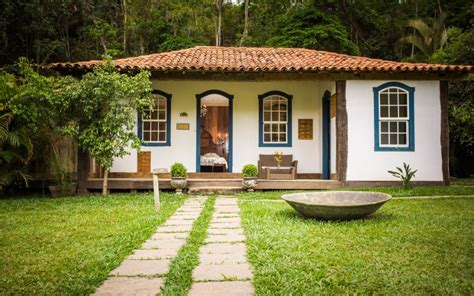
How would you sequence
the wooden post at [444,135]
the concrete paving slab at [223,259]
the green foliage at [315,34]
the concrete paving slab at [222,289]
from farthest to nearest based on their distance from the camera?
the green foliage at [315,34] → the wooden post at [444,135] → the concrete paving slab at [223,259] → the concrete paving slab at [222,289]

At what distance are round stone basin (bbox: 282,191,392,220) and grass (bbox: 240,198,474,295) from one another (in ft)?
0.51

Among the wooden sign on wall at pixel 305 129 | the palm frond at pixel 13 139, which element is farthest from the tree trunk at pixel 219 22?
the palm frond at pixel 13 139

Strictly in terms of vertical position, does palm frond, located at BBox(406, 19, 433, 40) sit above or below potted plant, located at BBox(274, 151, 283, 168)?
above

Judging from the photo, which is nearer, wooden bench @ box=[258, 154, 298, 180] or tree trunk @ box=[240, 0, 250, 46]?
wooden bench @ box=[258, 154, 298, 180]

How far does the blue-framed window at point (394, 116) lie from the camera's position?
10.1 meters

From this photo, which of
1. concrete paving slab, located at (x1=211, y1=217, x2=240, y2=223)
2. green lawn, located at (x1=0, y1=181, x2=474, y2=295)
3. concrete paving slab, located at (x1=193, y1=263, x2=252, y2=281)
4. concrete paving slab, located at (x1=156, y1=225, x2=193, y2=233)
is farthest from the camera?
concrete paving slab, located at (x1=211, y1=217, x2=240, y2=223)

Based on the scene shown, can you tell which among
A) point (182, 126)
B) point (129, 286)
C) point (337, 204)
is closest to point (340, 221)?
point (337, 204)

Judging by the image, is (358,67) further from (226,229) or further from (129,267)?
(129,267)

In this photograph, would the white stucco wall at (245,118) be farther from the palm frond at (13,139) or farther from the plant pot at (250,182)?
the palm frond at (13,139)

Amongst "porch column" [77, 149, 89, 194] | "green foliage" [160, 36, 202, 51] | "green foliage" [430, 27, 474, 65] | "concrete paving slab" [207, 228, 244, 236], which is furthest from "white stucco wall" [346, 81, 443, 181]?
"green foliage" [160, 36, 202, 51]

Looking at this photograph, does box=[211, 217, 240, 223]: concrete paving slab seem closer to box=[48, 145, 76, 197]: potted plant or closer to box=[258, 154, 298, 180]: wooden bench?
box=[258, 154, 298, 180]: wooden bench

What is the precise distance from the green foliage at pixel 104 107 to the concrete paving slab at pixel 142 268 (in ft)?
17.0

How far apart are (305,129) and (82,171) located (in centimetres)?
634

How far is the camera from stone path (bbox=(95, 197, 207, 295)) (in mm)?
3008
